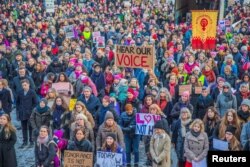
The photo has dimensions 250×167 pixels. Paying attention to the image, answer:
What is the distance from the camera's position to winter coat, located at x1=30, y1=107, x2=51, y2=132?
1096 cm

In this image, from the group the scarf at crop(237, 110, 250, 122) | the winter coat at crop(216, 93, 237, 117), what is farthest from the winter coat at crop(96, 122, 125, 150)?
the winter coat at crop(216, 93, 237, 117)

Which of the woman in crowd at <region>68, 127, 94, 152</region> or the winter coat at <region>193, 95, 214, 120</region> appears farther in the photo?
the winter coat at <region>193, 95, 214, 120</region>

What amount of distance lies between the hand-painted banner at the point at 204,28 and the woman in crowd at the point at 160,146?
779cm

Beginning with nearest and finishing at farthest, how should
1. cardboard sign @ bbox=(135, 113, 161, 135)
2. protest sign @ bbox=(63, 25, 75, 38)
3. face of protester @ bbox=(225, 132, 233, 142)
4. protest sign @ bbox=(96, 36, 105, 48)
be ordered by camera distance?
1. face of protester @ bbox=(225, 132, 233, 142)
2. cardboard sign @ bbox=(135, 113, 161, 135)
3. protest sign @ bbox=(96, 36, 105, 48)
4. protest sign @ bbox=(63, 25, 75, 38)

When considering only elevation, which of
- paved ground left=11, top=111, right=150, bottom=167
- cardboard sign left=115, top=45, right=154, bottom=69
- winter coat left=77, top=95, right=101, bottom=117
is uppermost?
cardboard sign left=115, top=45, right=154, bottom=69

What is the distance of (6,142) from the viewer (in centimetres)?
978

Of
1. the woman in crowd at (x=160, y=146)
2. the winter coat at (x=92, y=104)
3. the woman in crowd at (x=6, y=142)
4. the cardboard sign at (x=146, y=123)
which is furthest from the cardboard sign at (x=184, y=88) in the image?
the woman in crowd at (x=6, y=142)

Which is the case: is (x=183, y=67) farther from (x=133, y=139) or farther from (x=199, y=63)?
(x=133, y=139)

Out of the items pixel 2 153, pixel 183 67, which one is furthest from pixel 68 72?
pixel 2 153

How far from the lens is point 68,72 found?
14211 millimetres

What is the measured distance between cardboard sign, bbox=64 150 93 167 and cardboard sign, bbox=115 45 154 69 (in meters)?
3.99

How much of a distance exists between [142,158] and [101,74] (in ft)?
9.83

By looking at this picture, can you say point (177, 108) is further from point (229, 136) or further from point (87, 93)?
point (229, 136)

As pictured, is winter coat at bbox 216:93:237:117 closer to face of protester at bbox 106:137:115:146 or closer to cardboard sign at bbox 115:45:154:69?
cardboard sign at bbox 115:45:154:69
